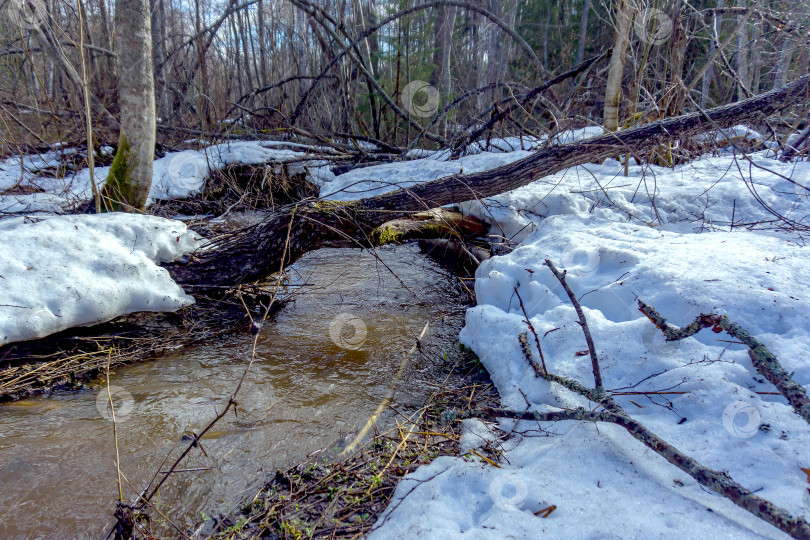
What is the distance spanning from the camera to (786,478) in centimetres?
135

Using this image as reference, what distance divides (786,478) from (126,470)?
2674 millimetres

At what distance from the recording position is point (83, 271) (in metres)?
2.89

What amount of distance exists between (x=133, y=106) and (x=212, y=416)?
10.3ft

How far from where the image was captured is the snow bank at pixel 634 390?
1.38 meters

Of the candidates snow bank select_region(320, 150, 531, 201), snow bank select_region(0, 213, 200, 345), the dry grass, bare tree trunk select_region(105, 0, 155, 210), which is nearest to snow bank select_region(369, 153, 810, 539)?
the dry grass

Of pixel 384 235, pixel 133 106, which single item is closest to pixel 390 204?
pixel 384 235

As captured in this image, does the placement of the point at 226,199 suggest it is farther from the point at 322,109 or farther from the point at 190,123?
the point at 190,123

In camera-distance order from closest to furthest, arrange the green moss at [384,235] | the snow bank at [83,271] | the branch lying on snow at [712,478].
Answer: the branch lying on snow at [712,478], the snow bank at [83,271], the green moss at [384,235]

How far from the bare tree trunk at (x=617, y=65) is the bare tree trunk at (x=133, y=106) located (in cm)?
490

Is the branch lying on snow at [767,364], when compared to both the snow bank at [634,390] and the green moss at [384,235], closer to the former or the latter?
the snow bank at [634,390]

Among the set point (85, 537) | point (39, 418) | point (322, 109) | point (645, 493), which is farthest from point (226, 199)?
point (645, 493)

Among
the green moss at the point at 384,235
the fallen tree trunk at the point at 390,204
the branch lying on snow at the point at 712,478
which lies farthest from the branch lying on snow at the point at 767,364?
the green moss at the point at 384,235

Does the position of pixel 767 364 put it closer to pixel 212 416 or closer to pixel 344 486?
pixel 344 486

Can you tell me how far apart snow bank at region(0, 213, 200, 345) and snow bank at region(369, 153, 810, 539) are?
7.89ft
